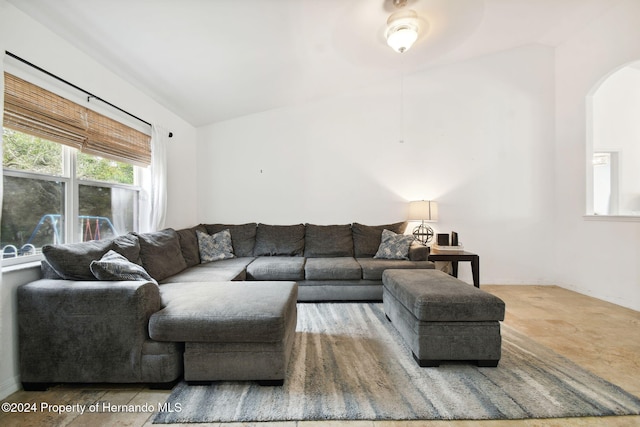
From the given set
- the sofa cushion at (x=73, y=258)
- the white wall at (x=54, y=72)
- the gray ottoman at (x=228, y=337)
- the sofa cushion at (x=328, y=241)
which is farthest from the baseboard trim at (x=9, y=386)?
the sofa cushion at (x=328, y=241)

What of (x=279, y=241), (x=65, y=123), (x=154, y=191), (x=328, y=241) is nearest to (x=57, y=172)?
(x=65, y=123)

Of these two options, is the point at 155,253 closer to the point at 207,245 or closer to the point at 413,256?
the point at 207,245

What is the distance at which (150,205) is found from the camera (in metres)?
3.09

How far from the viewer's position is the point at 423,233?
13.4 ft

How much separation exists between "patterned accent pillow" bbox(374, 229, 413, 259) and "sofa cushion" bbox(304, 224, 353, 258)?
1.49 ft

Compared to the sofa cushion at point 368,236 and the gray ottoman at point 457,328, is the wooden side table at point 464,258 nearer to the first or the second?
the sofa cushion at point 368,236

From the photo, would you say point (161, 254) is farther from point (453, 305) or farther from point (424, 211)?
point (424, 211)

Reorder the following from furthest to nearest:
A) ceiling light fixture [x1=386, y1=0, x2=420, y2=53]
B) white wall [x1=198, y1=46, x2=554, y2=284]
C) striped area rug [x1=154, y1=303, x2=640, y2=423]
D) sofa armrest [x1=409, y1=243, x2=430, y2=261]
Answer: white wall [x1=198, y1=46, x2=554, y2=284] → sofa armrest [x1=409, y1=243, x2=430, y2=261] → ceiling light fixture [x1=386, y1=0, x2=420, y2=53] → striped area rug [x1=154, y1=303, x2=640, y2=423]

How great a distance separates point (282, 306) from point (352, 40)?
2773mm

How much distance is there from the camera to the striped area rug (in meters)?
1.46

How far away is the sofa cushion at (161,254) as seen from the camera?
2.46 m

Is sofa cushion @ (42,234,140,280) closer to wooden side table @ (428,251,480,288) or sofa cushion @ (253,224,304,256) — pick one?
sofa cushion @ (253,224,304,256)

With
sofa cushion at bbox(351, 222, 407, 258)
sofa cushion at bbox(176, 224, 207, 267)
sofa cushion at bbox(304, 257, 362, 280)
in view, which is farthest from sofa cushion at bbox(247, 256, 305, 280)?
sofa cushion at bbox(351, 222, 407, 258)

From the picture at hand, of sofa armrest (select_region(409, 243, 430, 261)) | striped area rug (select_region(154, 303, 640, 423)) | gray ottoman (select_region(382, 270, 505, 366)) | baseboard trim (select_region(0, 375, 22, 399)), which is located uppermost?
sofa armrest (select_region(409, 243, 430, 261))
